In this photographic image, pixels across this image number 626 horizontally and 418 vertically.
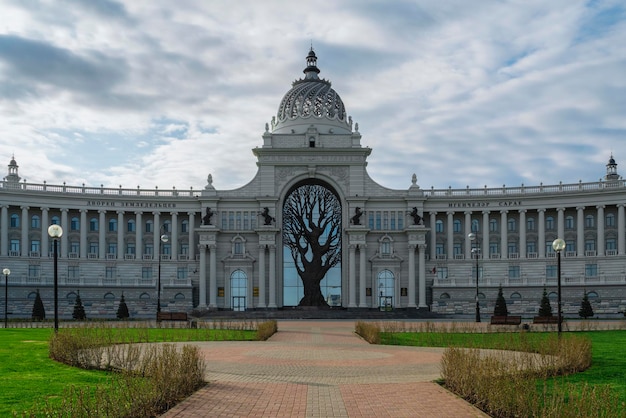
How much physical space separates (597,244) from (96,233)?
67287mm

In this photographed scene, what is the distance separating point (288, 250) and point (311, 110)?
A: 70.6 ft

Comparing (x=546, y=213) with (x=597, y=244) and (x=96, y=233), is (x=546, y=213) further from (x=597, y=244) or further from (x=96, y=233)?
(x=96, y=233)

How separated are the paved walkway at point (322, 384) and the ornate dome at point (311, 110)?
229 ft

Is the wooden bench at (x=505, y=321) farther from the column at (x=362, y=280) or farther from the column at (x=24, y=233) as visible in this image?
the column at (x=24, y=233)

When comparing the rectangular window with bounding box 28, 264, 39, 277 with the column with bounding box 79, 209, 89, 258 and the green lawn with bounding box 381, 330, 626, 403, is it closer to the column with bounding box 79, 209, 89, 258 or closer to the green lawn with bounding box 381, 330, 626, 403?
the column with bounding box 79, 209, 89, 258

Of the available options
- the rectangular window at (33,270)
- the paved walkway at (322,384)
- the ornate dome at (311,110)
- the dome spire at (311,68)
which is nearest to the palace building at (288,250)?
the rectangular window at (33,270)

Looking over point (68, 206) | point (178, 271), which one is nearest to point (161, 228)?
point (178, 271)

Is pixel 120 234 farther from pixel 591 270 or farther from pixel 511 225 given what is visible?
pixel 591 270

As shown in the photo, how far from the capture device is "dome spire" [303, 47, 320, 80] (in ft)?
364

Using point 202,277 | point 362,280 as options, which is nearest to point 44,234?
point 202,277

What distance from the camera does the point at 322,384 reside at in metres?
23.3

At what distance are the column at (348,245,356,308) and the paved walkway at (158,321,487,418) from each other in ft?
188

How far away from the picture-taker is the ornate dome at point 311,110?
104500 mm

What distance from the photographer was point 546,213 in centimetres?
9738
